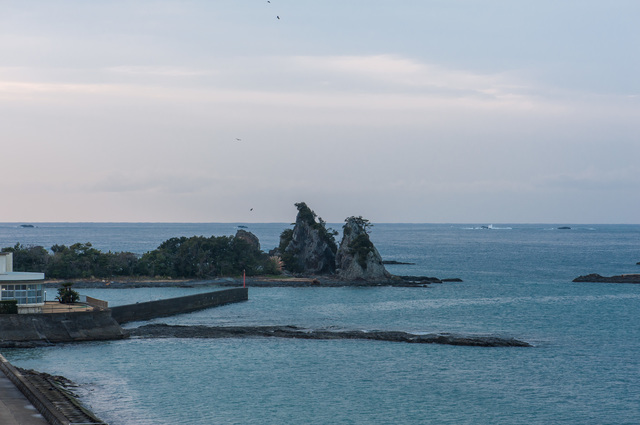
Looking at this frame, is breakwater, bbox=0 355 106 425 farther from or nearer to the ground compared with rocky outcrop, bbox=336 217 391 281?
nearer to the ground

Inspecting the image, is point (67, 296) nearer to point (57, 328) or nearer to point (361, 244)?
point (57, 328)

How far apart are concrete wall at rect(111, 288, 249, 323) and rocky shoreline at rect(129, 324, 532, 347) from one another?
16.6ft

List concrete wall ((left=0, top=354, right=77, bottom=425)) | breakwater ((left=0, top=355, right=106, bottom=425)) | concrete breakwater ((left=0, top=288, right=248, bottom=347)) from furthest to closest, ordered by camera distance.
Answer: concrete breakwater ((left=0, top=288, right=248, bottom=347))
breakwater ((left=0, top=355, right=106, bottom=425))
concrete wall ((left=0, top=354, right=77, bottom=425))

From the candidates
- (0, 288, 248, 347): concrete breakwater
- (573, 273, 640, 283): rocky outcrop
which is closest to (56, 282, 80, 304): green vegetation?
(0, 288, 248, 347): concrete breakwater

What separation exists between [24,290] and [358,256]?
6841 centimetres

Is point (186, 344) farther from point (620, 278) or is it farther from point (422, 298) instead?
point (620, 278)

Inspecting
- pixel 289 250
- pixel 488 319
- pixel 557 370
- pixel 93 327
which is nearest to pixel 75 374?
pixel 93 327

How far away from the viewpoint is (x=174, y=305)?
76812 millimetres

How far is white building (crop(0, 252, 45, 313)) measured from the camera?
53844 mm

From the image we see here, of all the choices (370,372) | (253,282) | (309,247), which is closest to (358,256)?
(309,247)

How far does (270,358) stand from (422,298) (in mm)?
45568

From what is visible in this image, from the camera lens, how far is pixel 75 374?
1729 inches

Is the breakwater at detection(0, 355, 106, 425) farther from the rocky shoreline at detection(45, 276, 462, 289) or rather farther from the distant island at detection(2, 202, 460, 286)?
the distant island at detection(2, 202, 460, 286)

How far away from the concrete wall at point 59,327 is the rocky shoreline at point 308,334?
2689 mm
